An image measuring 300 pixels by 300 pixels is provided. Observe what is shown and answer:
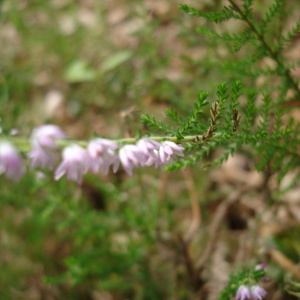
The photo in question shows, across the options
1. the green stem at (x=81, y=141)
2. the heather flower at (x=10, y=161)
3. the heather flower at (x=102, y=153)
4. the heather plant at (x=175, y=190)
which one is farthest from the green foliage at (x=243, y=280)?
the heather flower at (x=10, y=161)

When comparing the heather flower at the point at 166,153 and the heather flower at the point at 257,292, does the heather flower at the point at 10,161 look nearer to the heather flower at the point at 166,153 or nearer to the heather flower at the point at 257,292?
the heather flower at the point at 166,153

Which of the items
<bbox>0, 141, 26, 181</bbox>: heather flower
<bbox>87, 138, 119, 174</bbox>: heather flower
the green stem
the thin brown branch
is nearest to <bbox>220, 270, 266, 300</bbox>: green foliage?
the green stem

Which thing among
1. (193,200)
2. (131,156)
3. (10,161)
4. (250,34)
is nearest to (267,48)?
(250,34)

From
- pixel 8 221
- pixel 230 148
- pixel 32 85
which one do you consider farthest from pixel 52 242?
pixel 230 148

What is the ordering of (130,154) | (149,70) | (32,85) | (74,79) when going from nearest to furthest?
(130,154) < (149,70) < (74,79) < (32,85)

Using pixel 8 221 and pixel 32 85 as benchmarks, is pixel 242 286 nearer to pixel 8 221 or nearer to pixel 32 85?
pixel 8 221

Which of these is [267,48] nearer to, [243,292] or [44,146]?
[243,292]

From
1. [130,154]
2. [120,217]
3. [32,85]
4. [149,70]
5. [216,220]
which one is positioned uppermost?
[130,154]
